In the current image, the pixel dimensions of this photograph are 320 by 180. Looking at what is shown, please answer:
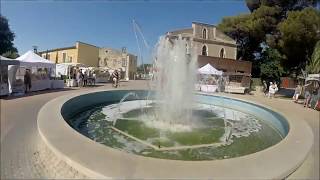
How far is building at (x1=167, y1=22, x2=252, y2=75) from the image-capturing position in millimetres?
44250

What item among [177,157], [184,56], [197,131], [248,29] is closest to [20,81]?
[184,56]

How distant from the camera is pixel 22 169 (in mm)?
5723

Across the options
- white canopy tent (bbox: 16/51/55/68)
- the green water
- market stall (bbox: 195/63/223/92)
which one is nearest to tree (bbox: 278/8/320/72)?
market stall (bbox: 195/63/223/92)

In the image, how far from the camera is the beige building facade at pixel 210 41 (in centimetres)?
4628

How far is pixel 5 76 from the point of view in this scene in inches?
613

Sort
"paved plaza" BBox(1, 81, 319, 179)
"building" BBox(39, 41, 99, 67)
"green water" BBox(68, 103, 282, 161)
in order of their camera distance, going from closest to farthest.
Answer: "paved plaza" BBox(1, 81, 319, 179) → "green water" BBox(68, 103, 282, 161) → "building" BBox(39, 41, 99, 67)

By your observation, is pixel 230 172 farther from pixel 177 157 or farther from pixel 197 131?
pixel 197 131

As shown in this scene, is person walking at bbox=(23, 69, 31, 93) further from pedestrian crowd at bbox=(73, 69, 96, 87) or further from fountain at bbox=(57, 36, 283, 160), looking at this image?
pedestrian crowd at bbox=(73, 69, 96, 87)

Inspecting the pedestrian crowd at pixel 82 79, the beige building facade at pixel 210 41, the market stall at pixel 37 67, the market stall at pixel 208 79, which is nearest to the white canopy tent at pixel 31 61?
the market stall at pixel 37 67

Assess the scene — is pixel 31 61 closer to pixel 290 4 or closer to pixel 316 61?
pixel 316 61

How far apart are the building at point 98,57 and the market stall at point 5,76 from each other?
35530mm

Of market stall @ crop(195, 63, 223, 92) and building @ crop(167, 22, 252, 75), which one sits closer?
market stall @ crop(195, 63, 223, 92)

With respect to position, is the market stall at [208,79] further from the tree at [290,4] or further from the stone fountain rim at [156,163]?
the stone fountain rim at [156,163]

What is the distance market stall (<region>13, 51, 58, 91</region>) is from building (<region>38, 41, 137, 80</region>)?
99.2 feet
